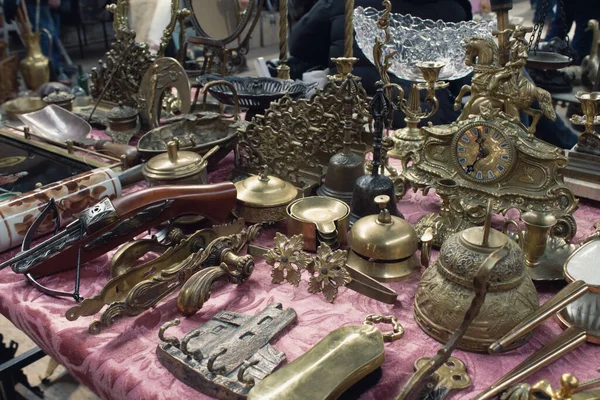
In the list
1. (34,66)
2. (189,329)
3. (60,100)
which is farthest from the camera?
(34,66)

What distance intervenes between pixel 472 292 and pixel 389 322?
17cm

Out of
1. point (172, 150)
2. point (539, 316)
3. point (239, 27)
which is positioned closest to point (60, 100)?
point (239, 27)

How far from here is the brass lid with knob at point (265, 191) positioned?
1286 mm

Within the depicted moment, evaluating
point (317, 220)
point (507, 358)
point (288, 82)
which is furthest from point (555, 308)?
point (288, 82)

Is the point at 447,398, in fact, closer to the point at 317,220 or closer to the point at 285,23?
the point at 317,220

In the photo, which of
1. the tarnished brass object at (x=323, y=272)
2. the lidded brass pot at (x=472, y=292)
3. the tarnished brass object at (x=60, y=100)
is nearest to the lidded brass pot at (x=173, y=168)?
the tarnished brass object at (x=323, y=272)

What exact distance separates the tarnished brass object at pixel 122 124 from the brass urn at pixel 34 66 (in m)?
1.56

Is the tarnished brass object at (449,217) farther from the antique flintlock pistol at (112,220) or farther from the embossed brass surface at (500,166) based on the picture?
the antique flintlock pistol at (112,220)

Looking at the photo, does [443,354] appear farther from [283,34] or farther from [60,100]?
[60,100]

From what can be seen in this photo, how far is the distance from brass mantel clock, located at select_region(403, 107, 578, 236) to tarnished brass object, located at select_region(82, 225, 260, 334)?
49 cm

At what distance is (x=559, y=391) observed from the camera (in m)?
0.72

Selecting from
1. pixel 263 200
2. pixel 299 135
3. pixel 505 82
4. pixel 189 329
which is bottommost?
pixel 189 329

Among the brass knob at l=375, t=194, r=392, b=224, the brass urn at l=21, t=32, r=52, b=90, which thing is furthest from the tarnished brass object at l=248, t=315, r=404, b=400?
the brass urn at l=21, t=32, r=52, b=90

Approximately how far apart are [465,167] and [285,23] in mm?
992
